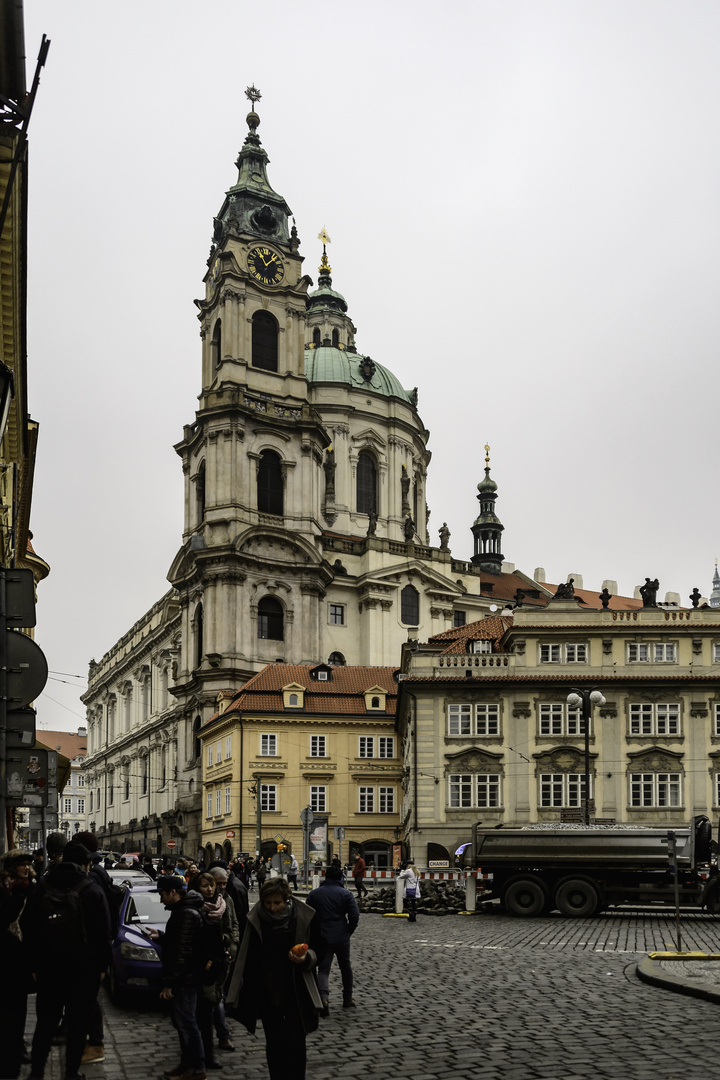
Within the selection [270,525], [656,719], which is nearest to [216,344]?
[270,525]

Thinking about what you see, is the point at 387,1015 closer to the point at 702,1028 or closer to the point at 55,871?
the point at 702,1028

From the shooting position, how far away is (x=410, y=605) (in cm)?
8712

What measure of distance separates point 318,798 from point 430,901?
98.1 feet

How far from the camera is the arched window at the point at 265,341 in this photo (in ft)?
283

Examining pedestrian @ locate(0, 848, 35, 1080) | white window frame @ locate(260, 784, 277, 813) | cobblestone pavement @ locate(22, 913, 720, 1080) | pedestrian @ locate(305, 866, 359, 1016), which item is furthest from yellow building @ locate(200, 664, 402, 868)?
pedestrian @ locate(0, 848, 35, 1080)

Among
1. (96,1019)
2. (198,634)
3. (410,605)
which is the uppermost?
(410,605)

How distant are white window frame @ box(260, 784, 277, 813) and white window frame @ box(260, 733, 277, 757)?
5.14ft

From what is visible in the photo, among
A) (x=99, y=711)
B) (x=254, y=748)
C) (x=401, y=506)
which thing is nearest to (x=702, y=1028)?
(x=254, y=748)

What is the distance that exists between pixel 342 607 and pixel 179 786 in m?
16.1

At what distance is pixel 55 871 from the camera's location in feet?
32.7

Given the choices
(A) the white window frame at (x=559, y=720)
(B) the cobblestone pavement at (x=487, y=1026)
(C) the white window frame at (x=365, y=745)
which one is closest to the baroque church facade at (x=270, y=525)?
(C) the white window frame at (x=365, y=745)

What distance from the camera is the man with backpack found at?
9664 mm

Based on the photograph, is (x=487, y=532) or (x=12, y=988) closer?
(x=12, y=988)

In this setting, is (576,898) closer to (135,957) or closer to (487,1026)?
(135,957)
